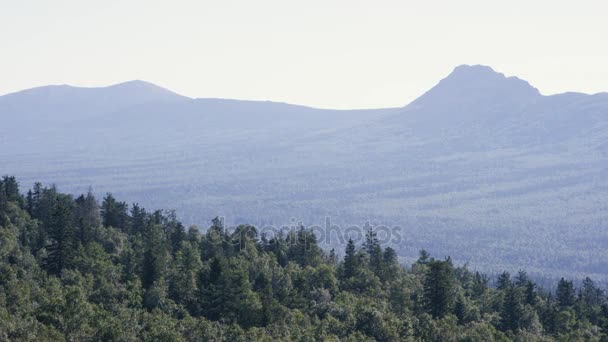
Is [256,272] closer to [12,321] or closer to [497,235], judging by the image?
[12,321]

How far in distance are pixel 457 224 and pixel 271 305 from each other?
15301 centimetres

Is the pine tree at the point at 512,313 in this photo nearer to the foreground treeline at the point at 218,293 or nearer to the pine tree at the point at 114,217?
the foreground treeline at the point at 218,293

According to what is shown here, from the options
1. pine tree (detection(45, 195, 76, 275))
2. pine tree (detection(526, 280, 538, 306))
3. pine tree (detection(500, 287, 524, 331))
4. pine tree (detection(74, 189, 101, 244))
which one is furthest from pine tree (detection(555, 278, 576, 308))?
pine tree (detection(45, 195, 76, 275))

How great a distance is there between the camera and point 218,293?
50.6m

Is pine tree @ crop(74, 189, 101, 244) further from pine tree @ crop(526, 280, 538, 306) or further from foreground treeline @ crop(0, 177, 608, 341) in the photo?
pine tree @ crop(526, 280, 538, 306)

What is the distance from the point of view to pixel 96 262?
52.8 metres

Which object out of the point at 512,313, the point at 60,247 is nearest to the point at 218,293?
the point at 60,247

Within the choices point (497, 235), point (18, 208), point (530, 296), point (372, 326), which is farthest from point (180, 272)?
point (497, 235)

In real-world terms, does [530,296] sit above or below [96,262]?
below

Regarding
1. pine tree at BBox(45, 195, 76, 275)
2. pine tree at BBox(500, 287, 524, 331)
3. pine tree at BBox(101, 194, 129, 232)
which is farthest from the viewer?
pine tree at BBox(101, 194, 129, 232)

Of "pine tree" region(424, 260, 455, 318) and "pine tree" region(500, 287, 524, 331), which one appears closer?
"pine tree" region(424, 260, 455, 318)

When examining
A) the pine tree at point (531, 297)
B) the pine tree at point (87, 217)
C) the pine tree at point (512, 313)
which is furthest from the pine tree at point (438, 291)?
the pine tree at point (87, 217)

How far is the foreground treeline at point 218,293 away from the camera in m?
42.6

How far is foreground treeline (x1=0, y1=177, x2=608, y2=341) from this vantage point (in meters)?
42.6
